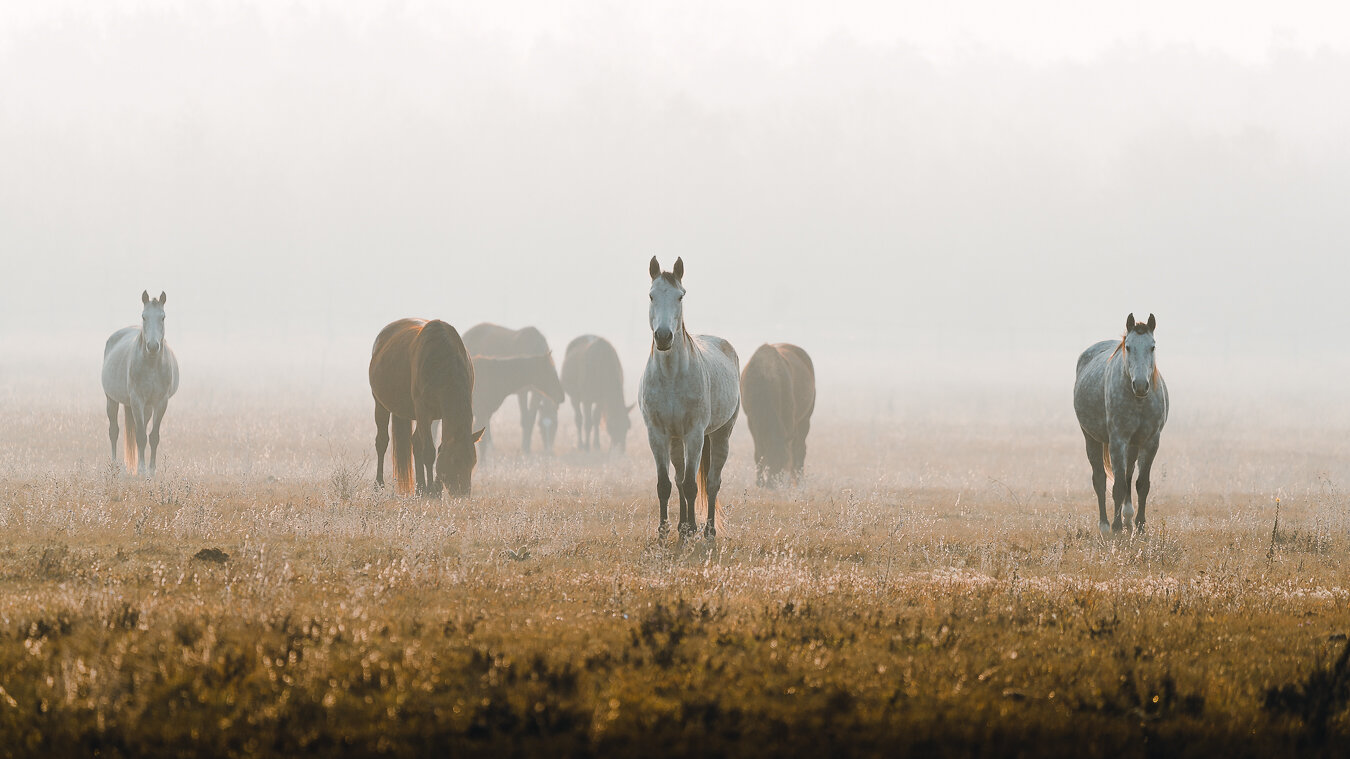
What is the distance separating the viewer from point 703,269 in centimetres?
17512

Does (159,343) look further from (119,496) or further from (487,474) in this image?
(487,474)

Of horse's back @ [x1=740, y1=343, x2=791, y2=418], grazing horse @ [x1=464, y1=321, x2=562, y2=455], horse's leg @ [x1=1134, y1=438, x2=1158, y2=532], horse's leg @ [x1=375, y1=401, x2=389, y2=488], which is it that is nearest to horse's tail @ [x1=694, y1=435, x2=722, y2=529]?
horse's leg @ [x1=1134, y1=438, x2=1158, y2=532]

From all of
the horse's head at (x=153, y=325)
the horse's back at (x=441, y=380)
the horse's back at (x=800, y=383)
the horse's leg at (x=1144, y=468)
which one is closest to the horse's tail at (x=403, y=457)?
the horse's back at (x=441, y=380)

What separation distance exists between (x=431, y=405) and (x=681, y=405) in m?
4.91

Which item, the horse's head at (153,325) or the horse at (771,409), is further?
the horse at (771,409)

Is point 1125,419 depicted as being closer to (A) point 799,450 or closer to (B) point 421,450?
(A) point 799,450

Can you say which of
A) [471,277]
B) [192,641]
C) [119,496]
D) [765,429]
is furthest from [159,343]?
[471,277]

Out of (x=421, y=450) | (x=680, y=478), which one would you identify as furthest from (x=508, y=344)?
(x=680, y=478)

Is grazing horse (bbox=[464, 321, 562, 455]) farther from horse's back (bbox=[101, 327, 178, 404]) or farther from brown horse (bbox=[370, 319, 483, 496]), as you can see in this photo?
brown horse (bbox=[370, 319, 483, 496])

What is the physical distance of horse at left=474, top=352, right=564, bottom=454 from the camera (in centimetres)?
2562

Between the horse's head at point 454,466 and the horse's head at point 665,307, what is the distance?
498cm

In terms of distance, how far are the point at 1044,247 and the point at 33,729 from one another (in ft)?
649

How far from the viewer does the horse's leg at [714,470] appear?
450 inches

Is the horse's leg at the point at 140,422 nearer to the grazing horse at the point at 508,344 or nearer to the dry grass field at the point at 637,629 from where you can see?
the dry grass field at the point at 637,629
